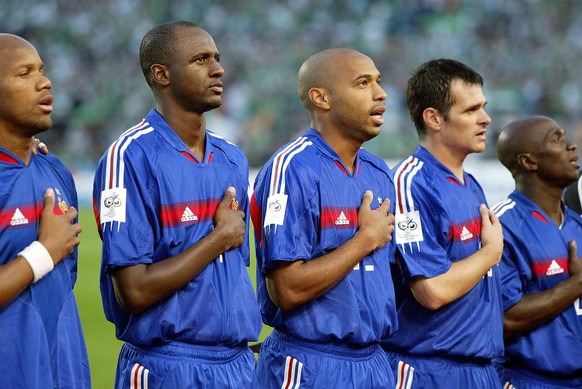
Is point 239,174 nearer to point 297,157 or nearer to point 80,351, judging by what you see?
point 297,157

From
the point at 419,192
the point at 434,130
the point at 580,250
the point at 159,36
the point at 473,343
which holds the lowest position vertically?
the point at 473,343

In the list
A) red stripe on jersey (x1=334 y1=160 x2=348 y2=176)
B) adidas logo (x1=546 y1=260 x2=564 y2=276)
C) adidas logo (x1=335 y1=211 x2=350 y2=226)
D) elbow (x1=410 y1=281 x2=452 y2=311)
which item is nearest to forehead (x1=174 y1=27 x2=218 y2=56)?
red stripe on jersey (x1=334 y1=160 x2=348 y2=176)

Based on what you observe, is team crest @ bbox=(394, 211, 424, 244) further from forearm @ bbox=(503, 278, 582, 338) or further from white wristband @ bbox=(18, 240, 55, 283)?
white wristband @ bbox=(18, 240, 55, 283)

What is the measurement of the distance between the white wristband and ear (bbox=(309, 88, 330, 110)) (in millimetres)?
1650

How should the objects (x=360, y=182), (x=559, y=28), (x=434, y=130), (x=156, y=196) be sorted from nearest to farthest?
(x=156, y=196) < (x=360, y=182) < (x=434, y=130) < (x=559, y=28)

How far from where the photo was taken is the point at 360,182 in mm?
4637

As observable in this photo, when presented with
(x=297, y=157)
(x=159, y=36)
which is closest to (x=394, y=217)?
(x=297, y=157)

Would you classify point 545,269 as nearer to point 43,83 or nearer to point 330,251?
point 330,251

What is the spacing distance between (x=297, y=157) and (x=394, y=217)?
57cm

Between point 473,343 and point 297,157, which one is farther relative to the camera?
point 473,343

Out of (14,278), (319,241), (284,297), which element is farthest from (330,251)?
(14,278)

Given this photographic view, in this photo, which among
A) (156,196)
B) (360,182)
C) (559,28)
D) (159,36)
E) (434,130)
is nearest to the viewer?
(156,196)

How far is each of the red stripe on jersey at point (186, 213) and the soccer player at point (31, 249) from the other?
0.40m

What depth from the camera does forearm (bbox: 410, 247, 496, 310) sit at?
4688mm
